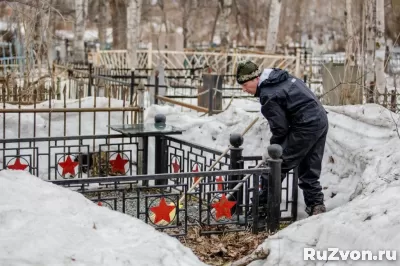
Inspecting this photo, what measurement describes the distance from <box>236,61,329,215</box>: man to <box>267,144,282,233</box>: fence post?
368 millimetres

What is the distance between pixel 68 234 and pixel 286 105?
118 inches

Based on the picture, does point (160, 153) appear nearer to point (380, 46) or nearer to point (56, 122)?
point (56, 122)

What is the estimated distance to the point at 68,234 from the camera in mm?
4008

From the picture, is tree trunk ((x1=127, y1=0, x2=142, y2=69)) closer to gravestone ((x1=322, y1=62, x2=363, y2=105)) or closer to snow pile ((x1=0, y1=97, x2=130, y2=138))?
gravestone ((x1=322, y1=62, x2=363, y2=105))

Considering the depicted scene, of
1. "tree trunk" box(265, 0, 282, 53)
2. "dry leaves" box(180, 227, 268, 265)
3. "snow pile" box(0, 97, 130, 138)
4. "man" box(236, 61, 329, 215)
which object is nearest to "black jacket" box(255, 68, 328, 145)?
"man" box(236, 61, 329, 215)

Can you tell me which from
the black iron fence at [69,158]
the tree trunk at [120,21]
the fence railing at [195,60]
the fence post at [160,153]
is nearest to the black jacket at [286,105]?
the fence post at [160,153]

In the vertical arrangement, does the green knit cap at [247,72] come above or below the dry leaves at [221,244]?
above

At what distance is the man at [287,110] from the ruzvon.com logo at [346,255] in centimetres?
192

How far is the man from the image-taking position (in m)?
6.37

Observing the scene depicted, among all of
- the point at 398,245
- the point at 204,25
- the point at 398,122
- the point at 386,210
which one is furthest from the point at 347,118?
the point at 204,25

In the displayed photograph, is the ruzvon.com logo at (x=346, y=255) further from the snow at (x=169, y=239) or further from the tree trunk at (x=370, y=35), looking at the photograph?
the tree trunk at (x=370, y=35)

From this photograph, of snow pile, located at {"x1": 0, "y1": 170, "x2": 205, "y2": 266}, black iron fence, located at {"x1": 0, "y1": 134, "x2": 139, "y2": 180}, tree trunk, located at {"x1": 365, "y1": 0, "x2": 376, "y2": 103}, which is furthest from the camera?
tree trunk, located at {"x1": 365, "y1": 0, "x2": 376, "y2": 103}

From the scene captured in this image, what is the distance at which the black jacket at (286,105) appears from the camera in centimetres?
635

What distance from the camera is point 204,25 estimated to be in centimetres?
5488
